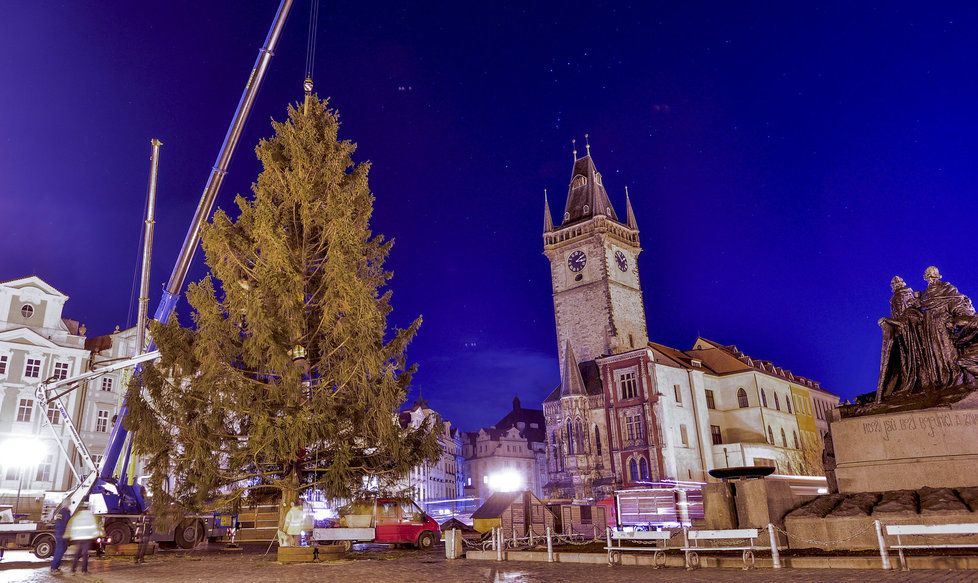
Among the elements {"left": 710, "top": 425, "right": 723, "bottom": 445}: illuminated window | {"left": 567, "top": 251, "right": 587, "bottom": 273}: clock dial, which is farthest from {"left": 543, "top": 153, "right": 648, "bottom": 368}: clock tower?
{"left": 710, "top": 425, "right": 723, "bottom": 445}: illuminated window

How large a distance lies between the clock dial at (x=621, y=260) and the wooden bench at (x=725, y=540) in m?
63.2

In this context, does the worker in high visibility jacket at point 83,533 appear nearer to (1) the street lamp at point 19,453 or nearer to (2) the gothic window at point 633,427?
(1) the street lamp at point 19,453

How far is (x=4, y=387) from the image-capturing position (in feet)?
Answer: 136

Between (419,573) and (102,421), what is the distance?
136ft

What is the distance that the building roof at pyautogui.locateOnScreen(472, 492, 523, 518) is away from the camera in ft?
77.5

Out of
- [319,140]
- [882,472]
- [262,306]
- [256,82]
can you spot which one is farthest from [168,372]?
[882,472]

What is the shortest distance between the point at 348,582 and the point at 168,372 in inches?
335

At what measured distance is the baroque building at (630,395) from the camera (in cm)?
5741

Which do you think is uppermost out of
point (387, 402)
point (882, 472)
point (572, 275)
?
point (572, 275)

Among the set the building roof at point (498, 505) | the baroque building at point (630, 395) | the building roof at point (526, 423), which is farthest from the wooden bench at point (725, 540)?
the building roof at point (526, 423)

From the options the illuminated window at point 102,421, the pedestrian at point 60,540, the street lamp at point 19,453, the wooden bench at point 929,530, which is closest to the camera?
the wooden bench at point 929,530

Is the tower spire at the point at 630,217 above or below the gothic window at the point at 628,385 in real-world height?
above

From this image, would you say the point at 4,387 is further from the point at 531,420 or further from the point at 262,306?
the point at 531,420

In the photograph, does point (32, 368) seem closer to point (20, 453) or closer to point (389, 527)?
point (20, 453)
